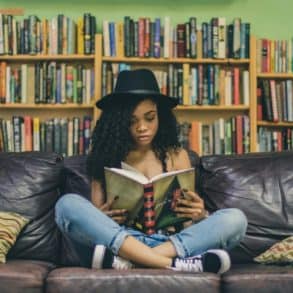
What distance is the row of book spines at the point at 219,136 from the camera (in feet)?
10.8

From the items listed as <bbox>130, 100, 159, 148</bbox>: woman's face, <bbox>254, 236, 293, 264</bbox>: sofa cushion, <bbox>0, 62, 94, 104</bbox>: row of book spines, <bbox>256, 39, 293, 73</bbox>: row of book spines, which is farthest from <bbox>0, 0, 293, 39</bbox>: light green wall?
<bbox>254, 236, 293, 264</bbox>: sofa cushion

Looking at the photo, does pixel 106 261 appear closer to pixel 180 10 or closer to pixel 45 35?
pixel 45 35

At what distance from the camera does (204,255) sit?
5.60 feet

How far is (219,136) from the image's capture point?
3330 mm

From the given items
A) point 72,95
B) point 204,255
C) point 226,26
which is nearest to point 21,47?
point 72,95

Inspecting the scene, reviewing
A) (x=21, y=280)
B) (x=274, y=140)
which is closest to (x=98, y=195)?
(x=21, y=280)

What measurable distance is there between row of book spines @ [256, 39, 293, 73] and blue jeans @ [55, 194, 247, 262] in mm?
1723

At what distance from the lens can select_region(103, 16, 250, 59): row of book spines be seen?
328 cm

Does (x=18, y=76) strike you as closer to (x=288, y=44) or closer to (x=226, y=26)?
(x=226, y=26)

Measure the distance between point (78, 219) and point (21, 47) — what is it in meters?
1.78

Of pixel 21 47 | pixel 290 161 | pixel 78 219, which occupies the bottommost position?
pixel 78 219

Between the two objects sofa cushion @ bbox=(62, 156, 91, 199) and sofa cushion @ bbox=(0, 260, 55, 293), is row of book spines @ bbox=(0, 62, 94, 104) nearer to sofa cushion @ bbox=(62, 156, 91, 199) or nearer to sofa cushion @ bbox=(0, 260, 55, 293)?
sofa cushion @ bbox=(62, 156, 91, 199)

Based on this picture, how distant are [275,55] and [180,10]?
617mm

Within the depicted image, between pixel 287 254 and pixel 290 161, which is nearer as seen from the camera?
pixel 287 254
